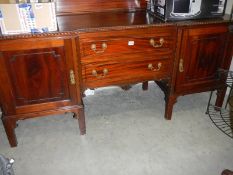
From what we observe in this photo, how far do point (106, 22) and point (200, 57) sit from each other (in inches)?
26.8

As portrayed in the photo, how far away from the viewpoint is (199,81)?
1.70 meters

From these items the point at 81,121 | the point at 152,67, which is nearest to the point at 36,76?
the point at 81,121

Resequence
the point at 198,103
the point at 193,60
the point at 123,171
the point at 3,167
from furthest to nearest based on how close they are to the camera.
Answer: the point at 198,103 < the point at 193,60 < the point at 123,171 < the point at 3,167

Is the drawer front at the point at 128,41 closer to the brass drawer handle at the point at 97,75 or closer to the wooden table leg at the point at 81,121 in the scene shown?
the brass drawer handle at the point at 97,75

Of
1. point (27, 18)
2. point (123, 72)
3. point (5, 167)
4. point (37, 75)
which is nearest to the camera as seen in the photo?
point (5, 167)

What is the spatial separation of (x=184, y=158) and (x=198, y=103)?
0.69 metres

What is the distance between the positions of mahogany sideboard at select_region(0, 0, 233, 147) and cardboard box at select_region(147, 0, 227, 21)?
62 mm

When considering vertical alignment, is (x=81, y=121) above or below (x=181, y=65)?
below

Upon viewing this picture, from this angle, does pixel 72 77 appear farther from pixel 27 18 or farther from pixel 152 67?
pixel 152 67

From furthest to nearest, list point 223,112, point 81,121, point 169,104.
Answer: point 223,112, point 169,104, point 81,121

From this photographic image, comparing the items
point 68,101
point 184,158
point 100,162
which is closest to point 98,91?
point 68,101

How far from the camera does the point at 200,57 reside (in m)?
1.59

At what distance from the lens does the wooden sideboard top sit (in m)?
1.28

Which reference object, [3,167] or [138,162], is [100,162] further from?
[3,167]
